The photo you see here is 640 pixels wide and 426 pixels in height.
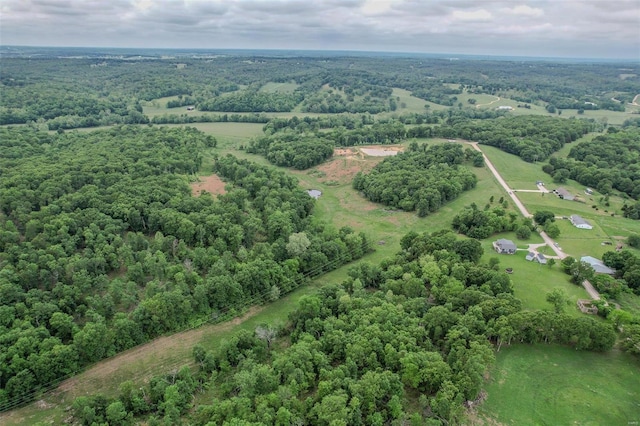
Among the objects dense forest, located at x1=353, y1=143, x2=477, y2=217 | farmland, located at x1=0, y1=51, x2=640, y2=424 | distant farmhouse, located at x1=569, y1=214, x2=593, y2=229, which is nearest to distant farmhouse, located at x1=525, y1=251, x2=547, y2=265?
farmland, located at x1=0, y1=51, x2=640, y2=424

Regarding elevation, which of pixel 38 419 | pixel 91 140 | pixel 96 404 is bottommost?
pixel 38 419

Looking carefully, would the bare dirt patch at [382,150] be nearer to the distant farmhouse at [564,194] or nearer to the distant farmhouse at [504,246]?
the distant farmhouse at [564,194]

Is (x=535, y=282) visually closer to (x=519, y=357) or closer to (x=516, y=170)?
(x=519, y=357)

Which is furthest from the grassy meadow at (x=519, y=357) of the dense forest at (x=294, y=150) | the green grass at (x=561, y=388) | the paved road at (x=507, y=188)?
the dense forest at (x=294, y=150)

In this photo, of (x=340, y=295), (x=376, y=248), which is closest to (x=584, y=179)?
(x=376, y=248)

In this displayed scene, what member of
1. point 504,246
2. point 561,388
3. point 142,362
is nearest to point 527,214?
point 504,246

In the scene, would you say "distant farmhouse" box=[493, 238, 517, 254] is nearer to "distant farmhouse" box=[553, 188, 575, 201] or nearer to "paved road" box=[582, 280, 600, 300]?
"paved road" box=[582, 280, 600, 300]

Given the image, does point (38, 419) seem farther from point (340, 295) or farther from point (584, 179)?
point (584, 179)
